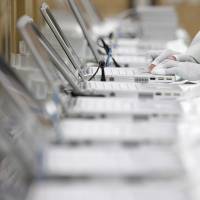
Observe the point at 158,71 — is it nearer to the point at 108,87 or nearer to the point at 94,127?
the point at 108,87

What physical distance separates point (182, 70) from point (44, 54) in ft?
2.80

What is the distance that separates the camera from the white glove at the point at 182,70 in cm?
323

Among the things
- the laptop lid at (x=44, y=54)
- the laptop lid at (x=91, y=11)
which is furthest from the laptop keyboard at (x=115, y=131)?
the laptop lid at (x=91, y=11)

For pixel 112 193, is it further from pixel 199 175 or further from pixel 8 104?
pixel 8 104

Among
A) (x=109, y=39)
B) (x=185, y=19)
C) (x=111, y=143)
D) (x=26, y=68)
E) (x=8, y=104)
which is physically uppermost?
(x=185, y=19)

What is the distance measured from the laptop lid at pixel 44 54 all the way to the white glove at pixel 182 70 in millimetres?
448

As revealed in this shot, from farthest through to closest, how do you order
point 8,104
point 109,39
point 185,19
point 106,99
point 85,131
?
point 185,19
point 109,39
point 106,99
point 8,104
point 85,131

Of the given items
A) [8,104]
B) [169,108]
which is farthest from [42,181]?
[169,108]

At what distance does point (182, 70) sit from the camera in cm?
324

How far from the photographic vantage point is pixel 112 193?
1703 mm

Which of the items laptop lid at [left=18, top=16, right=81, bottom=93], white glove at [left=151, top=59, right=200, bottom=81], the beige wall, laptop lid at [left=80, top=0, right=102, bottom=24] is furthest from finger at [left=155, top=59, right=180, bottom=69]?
the beige wall

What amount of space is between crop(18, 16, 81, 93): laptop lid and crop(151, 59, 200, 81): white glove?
45 cm

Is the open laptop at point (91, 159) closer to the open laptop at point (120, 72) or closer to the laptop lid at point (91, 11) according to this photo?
the open laptop at point (120, 72)

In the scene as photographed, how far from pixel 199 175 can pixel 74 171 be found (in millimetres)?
336
